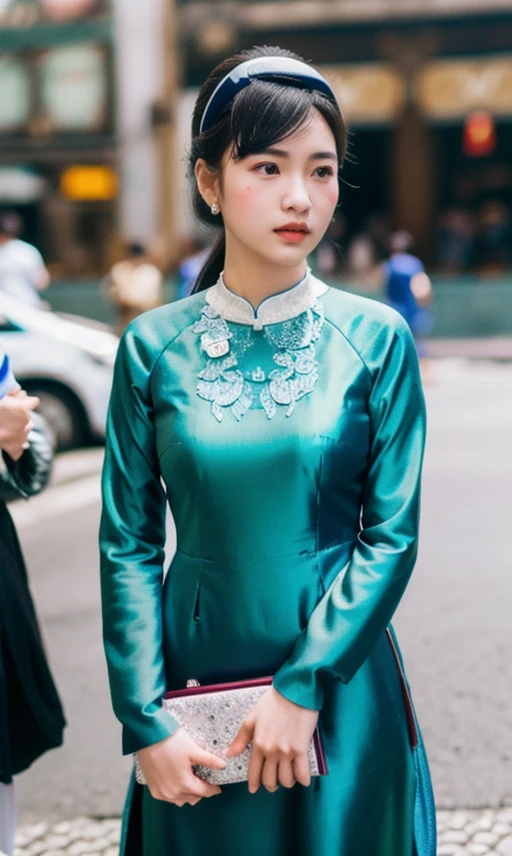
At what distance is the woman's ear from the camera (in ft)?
6.39

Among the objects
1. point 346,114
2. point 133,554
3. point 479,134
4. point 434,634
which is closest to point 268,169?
point 133,554

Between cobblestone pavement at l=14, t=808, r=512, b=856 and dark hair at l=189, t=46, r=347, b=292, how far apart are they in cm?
207

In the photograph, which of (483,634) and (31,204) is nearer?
(483,634)

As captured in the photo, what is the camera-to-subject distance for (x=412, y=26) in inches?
723

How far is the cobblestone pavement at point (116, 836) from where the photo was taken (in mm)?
3200

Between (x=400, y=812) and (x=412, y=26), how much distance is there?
58.7ft

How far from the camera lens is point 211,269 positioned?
6.95 ft

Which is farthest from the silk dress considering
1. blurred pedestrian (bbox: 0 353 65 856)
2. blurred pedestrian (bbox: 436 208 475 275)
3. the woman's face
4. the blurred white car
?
blurred pedestrian (bbox: 436 208 475 275)

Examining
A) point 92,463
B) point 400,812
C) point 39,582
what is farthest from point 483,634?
point 92,463

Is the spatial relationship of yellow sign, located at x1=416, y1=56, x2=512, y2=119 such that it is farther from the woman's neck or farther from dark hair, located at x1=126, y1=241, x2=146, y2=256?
the woman's neck

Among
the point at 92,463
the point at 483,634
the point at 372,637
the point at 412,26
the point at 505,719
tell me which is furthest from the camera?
the point at 412,26

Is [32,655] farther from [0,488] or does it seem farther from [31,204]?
[31,204]

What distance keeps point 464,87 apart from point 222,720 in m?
17.7

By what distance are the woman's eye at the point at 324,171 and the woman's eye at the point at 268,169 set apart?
0.23 ft
